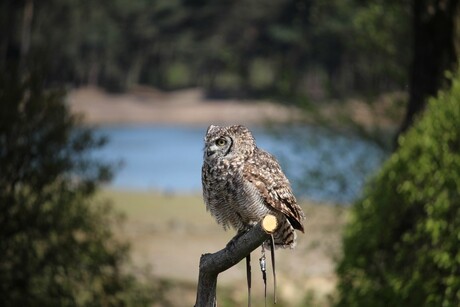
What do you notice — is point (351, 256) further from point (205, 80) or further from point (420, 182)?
point (205, 80)

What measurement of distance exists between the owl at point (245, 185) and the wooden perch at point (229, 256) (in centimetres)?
26

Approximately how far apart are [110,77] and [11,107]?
278 feet

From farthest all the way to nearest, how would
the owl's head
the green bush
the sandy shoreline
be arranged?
the sandy shoreline → the green bush → the owl's head

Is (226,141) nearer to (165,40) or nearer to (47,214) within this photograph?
(47,214)

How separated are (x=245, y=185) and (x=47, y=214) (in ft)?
25.4

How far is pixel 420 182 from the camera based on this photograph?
8.81 m

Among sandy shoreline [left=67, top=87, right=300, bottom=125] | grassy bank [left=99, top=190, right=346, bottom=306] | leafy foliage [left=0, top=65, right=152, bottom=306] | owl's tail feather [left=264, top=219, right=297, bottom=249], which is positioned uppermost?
sandy shoreline [left=67, top=87, right=300, bottom=125]

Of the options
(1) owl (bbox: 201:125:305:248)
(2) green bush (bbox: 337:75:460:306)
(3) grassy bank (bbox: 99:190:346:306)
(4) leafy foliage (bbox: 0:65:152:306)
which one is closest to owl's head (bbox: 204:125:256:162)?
(1) owl (bbox: 201:125:305:248)

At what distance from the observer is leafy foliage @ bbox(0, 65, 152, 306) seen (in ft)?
42.1

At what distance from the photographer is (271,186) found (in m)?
5.69

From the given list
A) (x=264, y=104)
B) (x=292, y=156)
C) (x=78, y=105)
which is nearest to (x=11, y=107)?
(x=292, y=156)

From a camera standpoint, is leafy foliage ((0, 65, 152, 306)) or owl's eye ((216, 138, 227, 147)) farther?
leafy foliage ((0, 65, 152, 306))

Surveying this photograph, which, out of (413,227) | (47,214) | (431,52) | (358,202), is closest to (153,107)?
(47,214)

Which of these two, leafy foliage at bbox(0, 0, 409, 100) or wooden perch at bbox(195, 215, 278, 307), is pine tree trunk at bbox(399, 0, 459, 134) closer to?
wooden perch at bbox(195, 215, 278, 307)
